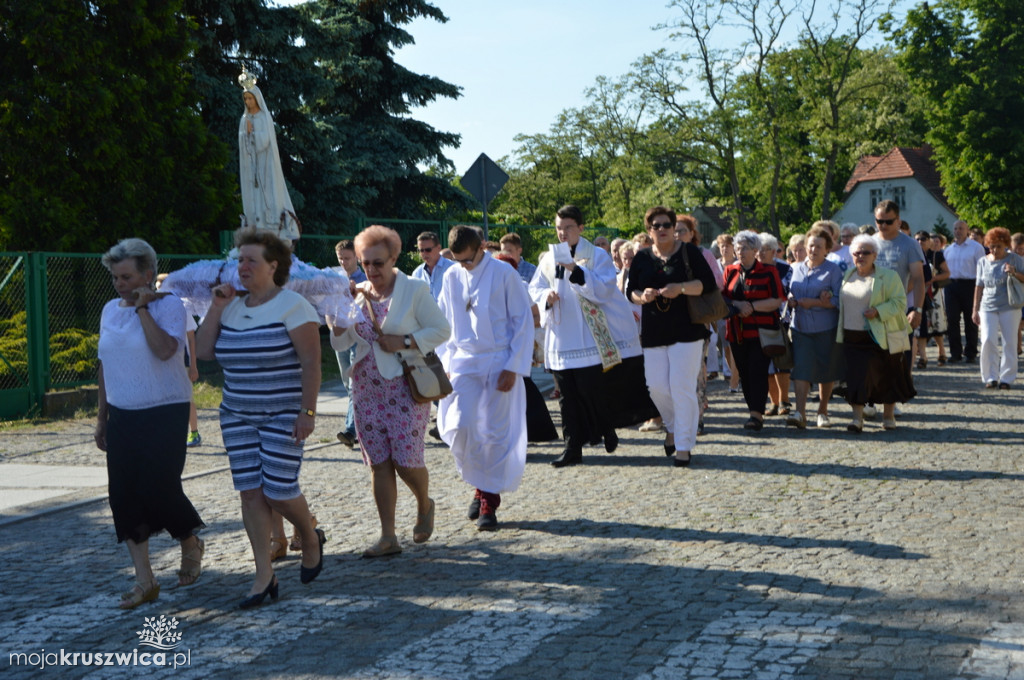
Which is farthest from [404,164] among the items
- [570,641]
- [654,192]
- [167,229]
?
[654,192]

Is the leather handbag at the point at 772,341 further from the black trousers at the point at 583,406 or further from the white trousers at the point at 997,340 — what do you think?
the white trousers at the point at 997,340

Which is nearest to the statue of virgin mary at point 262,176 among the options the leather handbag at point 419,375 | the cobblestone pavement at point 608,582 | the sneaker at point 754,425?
the sneaker at point 754,425

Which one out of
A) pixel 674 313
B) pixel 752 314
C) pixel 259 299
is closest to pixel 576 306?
pixel 674 313

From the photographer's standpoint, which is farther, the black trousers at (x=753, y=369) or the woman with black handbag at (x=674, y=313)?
the black trousers at (x=753, y=369)

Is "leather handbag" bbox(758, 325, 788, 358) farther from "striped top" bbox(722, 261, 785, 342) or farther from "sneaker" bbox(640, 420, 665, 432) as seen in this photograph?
"sneaker" bbox(640, 420, 665, 432)

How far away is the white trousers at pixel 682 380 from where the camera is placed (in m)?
9.25

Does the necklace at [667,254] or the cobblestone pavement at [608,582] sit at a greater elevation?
the necklace at [667,254]

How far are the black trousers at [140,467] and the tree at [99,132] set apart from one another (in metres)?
15.6

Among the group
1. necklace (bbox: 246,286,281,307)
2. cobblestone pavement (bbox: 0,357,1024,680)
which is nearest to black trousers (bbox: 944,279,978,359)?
cobblestone pavement (bbox: 0,357,1024,680)

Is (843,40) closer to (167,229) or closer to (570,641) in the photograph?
(167,229)

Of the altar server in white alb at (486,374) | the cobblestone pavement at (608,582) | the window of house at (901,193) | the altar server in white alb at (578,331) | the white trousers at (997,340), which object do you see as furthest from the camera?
the window of house at (901,193)

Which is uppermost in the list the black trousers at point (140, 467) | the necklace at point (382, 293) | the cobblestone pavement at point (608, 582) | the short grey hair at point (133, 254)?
the short grey hair at point (133, 254)

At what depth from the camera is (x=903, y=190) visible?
74.1m

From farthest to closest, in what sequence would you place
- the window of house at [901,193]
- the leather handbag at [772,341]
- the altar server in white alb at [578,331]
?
1. the window of house at [901,193]
2. the leather handbag at [772,341]
3. the altar server in white alb at [578,331]
